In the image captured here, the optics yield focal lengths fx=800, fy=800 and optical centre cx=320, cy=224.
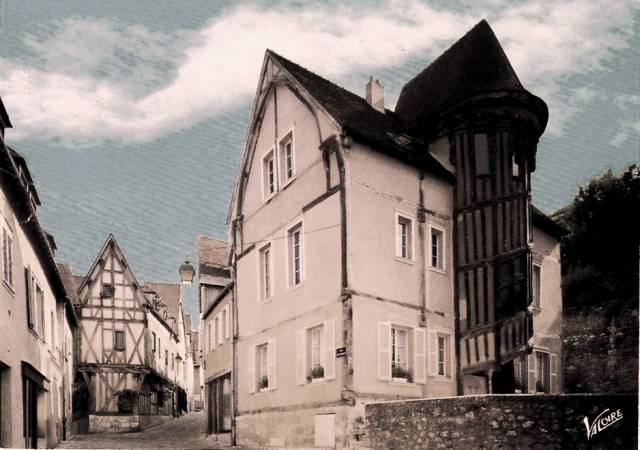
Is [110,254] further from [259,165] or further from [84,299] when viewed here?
[259,165]

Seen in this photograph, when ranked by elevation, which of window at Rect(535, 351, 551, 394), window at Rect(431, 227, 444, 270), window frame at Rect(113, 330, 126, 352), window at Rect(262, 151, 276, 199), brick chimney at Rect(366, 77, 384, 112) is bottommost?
window at Rect(535, 351, 551, 394)

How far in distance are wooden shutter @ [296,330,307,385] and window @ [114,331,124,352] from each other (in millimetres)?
2438

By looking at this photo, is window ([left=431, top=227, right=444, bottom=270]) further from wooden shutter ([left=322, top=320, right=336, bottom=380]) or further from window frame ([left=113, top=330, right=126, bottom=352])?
window frame ([left=113, top=330, right=126, bottom=352])

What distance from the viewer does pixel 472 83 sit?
11969 millimetres

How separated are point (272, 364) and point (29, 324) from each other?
4.01 metres

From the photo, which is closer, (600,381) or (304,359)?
(304,359)

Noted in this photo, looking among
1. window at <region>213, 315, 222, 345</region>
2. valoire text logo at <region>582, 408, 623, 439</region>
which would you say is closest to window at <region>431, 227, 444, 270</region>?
valoire text logo at <region>582, 408, 623, 439</region>

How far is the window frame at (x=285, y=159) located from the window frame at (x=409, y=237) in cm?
172

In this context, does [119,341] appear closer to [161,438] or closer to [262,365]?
[161,438]

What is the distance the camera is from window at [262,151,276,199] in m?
12.6

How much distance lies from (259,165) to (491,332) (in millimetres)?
4517

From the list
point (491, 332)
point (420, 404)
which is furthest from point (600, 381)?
point (420, 404)

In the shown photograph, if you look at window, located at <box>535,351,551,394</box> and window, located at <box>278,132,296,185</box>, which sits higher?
window, located at <box>278,132,296,185</box>

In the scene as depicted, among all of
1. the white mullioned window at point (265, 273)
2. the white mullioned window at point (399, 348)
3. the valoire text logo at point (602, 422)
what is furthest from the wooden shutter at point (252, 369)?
the valoire text logo at point (602, 422)
